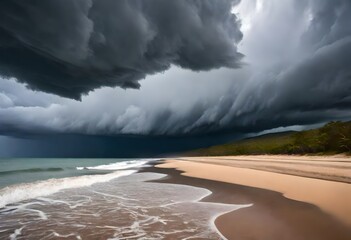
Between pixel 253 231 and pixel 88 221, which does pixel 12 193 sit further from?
pixel 253 231

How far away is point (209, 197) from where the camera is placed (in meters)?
15.0

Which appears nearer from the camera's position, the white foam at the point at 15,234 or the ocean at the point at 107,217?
the white foam at the point at 15,234

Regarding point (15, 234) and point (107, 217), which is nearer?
point (15, 234)

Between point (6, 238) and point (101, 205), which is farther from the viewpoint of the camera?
point (101, 205)

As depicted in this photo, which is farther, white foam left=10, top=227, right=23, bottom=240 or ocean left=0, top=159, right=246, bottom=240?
ocean left=0, top=159, right=246, bottom=240

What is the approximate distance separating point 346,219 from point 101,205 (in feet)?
35.3

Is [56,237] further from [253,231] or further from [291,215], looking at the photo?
[291,215]

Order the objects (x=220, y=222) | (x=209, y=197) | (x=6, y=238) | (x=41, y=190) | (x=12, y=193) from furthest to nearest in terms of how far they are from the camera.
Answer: (x=41, y=190) < (x=12, y=193) < (x=209, y=197) < (x=220, y=222) < (x=6, y=238)

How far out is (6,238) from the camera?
7.70 metres

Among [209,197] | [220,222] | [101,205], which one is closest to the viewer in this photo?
[220,222]

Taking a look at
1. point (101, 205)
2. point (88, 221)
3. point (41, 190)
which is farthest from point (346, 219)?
point (41, 190)

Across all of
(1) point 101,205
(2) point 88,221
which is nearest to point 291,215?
(2) point 88,221

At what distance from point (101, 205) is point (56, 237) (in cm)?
523

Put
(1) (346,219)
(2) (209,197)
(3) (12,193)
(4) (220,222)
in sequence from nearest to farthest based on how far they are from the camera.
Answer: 1. (1) (346,219)
2. (4) (220,222)
3. (2) (209,197)
4. (3) (12,193)
